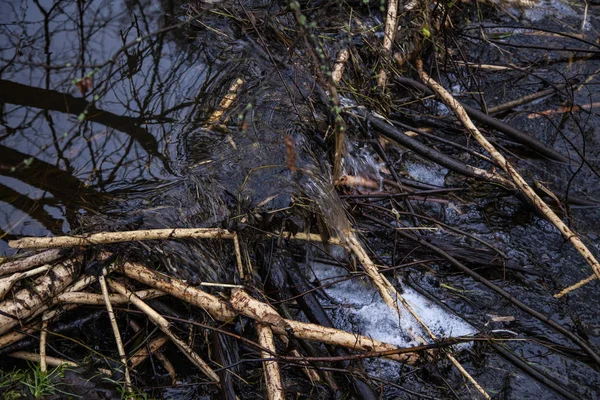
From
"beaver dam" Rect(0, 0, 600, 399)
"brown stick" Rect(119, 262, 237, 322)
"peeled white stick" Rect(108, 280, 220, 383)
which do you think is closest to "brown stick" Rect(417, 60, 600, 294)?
"beaver dam" Rect(0, 0, 600, 399)

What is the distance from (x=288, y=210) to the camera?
359 centimetres

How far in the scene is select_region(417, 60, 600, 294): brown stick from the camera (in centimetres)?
349

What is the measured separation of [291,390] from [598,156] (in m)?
3.28

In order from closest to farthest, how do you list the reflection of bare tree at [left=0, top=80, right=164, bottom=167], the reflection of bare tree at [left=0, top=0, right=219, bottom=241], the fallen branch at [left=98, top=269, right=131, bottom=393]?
the fallen branch at [left=98, top=269, right=131, bottom=393]
the reflection of bare tree at [left=0, top=0, right=219, bottom=241]
the reflection of bare tree at [left=0, top=80, right=164, bottom=167]

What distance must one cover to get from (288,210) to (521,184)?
5.15 feet

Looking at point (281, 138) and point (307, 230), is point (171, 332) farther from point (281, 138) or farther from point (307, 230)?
point (281, 138)

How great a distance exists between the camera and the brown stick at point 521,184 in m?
3.49

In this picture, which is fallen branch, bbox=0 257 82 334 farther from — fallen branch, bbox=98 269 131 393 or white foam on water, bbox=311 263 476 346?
white foam on water, bbox=311 263 476 346

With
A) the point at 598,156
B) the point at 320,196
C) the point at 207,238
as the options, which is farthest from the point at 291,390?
the point at 598,156

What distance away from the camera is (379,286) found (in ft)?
10.7

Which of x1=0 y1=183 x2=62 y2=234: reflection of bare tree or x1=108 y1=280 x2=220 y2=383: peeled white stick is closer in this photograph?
x1=108 y1=280 x2=220 y2=383: peeled white stick

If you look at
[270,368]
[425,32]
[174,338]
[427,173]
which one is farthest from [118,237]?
[425,32]

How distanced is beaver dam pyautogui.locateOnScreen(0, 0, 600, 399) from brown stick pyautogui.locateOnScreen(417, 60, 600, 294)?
0.02 meters

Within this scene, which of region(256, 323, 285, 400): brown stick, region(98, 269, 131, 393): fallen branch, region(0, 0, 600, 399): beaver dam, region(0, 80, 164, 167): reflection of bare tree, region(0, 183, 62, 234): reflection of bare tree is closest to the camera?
region(256, 323, 285, 400): brown stick
